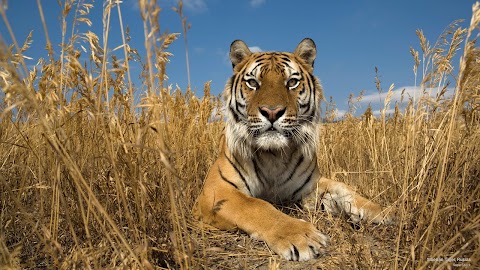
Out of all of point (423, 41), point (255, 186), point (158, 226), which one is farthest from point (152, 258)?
point (423, 41)

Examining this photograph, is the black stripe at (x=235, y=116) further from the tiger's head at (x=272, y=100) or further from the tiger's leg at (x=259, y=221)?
the tiger's leg at (x=259, y=221)

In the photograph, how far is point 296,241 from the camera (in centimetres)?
214

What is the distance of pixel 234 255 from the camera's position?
7.37 feet

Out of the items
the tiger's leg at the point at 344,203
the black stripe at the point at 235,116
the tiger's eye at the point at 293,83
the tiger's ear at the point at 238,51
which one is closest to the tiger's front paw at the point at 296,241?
the tiger's leg at the point at 344,203

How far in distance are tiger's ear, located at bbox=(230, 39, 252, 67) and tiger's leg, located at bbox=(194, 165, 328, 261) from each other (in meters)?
1.19

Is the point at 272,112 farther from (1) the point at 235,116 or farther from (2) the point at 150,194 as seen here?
(2) the point at 150,194

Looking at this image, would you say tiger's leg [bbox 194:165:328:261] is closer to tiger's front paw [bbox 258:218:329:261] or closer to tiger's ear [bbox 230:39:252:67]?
tiger's front paw [bbox 258:218:329:261]

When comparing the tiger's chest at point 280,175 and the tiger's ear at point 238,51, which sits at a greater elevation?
the tiger's ear at point 238,51

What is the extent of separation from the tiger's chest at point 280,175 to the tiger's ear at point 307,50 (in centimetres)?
99

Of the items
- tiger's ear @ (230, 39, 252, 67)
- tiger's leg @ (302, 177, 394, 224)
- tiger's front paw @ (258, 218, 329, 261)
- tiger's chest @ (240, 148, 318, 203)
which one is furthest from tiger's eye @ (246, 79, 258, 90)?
tiger's front paw @ (258, 218, 329, 261)

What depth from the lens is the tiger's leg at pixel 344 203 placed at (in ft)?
9.24

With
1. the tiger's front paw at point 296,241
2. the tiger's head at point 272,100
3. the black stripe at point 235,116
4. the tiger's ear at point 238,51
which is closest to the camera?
the tiger's front paw at point 296,241

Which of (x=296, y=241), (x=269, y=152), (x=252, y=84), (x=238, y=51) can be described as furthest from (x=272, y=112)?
(x=238, y=51)

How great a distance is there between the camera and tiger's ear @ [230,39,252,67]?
3.56m
